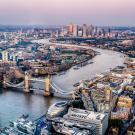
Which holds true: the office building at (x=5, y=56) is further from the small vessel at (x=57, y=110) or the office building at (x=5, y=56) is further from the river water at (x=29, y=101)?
the small vessel at (x=57, y=110)

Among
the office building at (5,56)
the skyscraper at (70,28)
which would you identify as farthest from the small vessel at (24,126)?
the skyscraper at (70,28)

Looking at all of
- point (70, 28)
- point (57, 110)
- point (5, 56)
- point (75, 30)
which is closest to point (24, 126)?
point (57, 110)

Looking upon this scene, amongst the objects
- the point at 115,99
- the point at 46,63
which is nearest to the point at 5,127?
the point at 115,99

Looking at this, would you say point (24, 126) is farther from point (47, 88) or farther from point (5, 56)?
point (5, 56)

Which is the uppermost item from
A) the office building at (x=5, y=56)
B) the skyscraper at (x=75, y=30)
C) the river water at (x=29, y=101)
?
the skyscraper at (x=75, y=30)

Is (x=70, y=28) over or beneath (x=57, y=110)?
over

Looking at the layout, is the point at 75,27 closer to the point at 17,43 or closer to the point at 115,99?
the point at 17,43

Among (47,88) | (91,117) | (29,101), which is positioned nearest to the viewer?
(91,117)

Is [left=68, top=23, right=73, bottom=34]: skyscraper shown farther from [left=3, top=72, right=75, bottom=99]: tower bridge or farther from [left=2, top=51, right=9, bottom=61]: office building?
[left=3, top=72, right=75, bottom=99]: tower bridge
